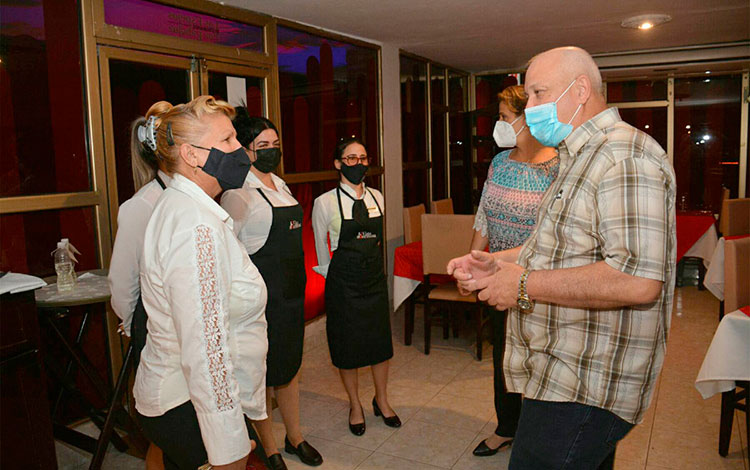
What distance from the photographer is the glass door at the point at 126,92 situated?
2.85m

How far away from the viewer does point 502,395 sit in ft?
8.71

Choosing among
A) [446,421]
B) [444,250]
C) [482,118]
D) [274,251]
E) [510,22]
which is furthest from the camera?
[482,118]

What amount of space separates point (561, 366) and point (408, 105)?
4687 millimetres

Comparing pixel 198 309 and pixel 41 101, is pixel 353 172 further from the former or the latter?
pixel 198 309

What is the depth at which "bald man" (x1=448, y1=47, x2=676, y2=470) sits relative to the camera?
4.10 feet

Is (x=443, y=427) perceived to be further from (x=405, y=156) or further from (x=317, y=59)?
(x=405, y=156)

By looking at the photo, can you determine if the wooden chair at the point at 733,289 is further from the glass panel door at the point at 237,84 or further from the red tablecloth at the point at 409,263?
Result: the glass panel door at the point at 237,84

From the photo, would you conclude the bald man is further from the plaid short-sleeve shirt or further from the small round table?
the small round table

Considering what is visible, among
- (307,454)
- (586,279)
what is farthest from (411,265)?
(586,279)

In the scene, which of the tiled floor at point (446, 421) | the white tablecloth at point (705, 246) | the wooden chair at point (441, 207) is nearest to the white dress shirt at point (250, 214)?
the tiled floor at point (446, 421)

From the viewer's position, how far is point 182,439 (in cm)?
153

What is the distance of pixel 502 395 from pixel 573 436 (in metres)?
1.30

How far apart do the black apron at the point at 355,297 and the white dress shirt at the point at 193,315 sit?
4.28 ft

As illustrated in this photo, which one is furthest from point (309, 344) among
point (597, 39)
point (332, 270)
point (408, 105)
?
point (597, 39)
